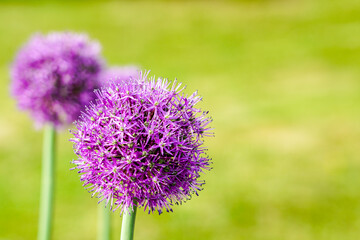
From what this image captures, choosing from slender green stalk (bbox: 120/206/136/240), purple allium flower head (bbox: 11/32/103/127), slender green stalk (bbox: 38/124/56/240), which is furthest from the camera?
purple allium flower head (bbox: 11/32/103/127)

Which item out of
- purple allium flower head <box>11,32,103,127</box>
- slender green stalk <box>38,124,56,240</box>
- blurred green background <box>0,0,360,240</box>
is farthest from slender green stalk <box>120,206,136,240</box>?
blurred green background <box>0,0,360,240</box>

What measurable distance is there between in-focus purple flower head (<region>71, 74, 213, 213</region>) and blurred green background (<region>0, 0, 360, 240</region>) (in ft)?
11.1

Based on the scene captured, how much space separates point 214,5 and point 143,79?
47800 mm

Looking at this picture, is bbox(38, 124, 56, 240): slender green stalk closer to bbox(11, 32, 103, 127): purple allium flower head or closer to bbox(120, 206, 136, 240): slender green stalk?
bbox(11, 32, 103, 127): purple allium flower head

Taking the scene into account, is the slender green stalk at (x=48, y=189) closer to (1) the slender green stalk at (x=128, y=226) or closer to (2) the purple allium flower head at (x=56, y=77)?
(2) the purple allium flower head at (x=56, y=77)

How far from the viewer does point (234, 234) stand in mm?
11367

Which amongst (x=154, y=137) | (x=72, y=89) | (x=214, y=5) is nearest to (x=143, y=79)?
(x=154, y=137)

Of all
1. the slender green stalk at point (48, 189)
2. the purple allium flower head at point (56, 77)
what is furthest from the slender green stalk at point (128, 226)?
the purple allium flower head at point (56, 77)

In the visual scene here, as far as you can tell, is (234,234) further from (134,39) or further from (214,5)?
(214,5)

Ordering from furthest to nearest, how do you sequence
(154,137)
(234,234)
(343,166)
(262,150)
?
(262,150) → (343,166) → (234,234) → (154,137)

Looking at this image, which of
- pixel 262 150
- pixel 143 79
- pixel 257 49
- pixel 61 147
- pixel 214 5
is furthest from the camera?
pixel 214 5

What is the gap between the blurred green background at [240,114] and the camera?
12.3 metres

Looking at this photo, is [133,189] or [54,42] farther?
[54,42]

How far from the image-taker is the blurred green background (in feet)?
40.4
